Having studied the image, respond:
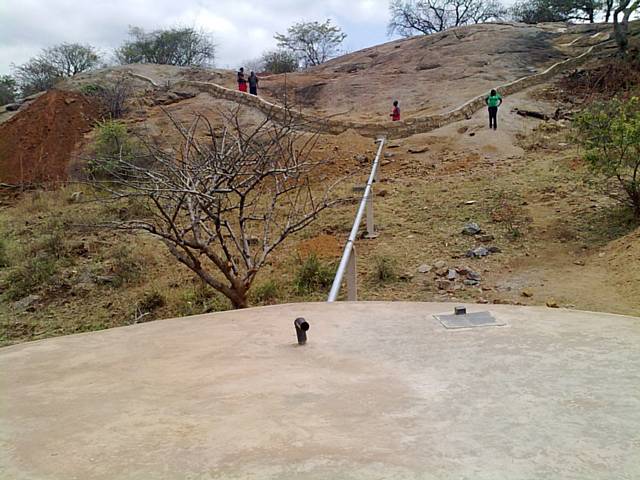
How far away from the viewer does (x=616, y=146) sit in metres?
7.25

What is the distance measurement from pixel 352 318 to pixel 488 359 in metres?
0.86

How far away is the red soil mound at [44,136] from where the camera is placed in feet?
55.7

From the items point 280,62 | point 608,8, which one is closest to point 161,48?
point 280,62

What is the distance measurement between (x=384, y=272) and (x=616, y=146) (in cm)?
→ 375

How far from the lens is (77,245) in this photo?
9359 mm

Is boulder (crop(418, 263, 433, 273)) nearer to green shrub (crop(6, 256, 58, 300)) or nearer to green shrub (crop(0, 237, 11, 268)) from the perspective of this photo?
green shrub (crop(6, 256, 58, 300))

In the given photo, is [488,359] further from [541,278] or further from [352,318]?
[541,278]

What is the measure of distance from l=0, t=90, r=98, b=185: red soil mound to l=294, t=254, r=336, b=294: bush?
40.0 ft

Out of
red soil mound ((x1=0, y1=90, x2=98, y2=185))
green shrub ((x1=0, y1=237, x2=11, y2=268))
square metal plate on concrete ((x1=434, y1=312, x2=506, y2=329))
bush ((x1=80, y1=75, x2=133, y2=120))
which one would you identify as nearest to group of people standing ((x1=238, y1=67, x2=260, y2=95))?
bush ((x1=80, y1=75, x2=133, y2=120))

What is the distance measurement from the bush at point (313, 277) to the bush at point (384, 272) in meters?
0.55

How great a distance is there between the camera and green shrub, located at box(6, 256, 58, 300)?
7.62m

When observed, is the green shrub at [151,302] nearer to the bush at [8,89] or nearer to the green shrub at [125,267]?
the green shrub at [125,267]

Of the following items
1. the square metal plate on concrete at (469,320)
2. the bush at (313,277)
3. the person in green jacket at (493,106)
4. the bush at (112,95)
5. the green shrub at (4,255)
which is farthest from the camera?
the bush at (112,95)

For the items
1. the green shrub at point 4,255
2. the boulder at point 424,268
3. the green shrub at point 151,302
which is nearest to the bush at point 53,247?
the green shrub at point 4,255
